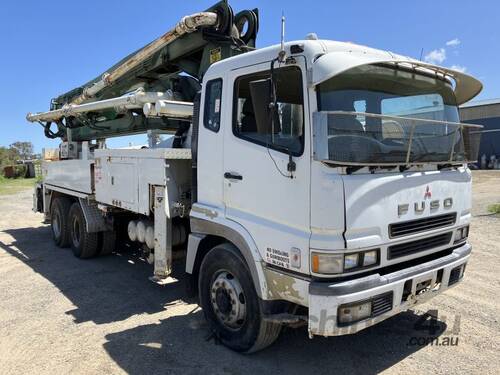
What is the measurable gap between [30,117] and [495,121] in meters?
36.0

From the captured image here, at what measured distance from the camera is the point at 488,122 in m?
35.4

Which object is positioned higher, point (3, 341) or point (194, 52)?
point (194, 52)

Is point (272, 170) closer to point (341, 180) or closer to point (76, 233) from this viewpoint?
point (341, 180)

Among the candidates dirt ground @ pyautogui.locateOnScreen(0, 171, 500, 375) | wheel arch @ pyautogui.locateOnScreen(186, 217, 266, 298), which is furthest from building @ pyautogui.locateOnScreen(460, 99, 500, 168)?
wheel arch @ pyautogui.locateOnScreen(186, 217, 266, 298)

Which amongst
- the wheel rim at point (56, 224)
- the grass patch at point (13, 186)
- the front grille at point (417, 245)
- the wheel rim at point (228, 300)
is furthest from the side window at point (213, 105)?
the grass patch at point (13, 186)

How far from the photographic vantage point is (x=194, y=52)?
19.0 ft

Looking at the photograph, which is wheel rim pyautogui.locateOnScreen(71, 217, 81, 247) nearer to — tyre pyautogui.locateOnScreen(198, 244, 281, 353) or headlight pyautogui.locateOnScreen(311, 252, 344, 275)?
tyre pyautogui.locateOnScreen(198, 244, 281, 353)

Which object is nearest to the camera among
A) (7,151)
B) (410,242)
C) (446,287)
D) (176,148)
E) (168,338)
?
(410,242)

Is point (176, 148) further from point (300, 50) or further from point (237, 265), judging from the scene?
point (300, 50)

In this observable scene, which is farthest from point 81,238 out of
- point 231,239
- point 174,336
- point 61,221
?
point 231,239

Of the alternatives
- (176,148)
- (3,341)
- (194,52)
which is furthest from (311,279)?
(194,52)

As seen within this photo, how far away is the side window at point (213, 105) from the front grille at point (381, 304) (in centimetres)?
207

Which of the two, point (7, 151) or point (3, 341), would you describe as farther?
point (7, 151)

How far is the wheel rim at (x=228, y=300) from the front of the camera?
12.7 feet
